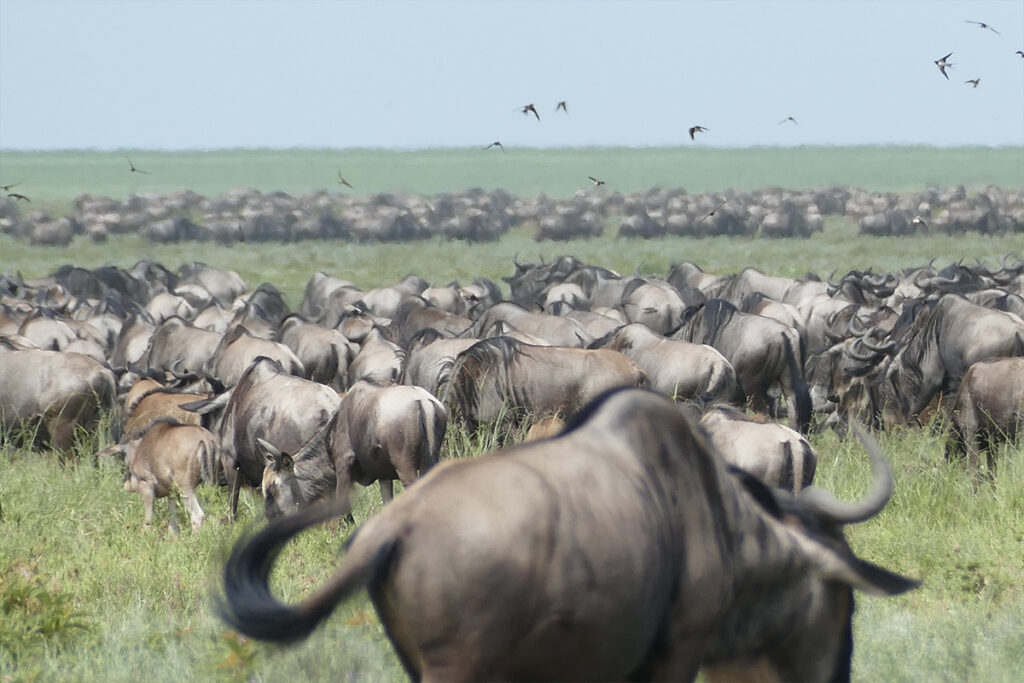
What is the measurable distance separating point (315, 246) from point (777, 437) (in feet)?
165

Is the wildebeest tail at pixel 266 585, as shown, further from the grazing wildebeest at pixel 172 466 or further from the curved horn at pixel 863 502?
the grazing wildebeest at pixel 172 466

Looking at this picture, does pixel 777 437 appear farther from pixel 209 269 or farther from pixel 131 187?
pixel 131 187

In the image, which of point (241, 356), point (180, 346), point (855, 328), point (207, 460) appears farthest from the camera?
point (180, 346)

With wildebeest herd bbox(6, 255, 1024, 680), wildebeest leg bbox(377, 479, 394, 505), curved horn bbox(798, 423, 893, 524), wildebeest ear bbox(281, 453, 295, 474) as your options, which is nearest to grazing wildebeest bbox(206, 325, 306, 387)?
wildebeest herd bbox(6, 255, 1024, 680)

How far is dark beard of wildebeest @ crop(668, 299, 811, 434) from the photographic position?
548 inches

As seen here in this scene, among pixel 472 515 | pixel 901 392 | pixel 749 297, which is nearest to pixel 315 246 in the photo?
pixel 749 297

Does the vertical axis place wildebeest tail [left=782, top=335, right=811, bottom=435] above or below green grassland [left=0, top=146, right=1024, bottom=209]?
above

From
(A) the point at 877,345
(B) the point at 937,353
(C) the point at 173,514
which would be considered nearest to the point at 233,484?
(C) the point at 173,514

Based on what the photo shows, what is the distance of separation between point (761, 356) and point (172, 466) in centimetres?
719

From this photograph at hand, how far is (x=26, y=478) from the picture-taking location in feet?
33.3

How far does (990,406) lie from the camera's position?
9.89 m

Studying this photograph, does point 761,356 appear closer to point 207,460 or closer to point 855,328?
point 855,328

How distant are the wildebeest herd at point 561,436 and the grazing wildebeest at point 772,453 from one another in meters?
0.02

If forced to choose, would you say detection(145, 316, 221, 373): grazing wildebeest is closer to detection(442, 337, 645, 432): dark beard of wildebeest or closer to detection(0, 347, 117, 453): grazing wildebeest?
detection(0, 347, 117, 453): grazing wildebeest
